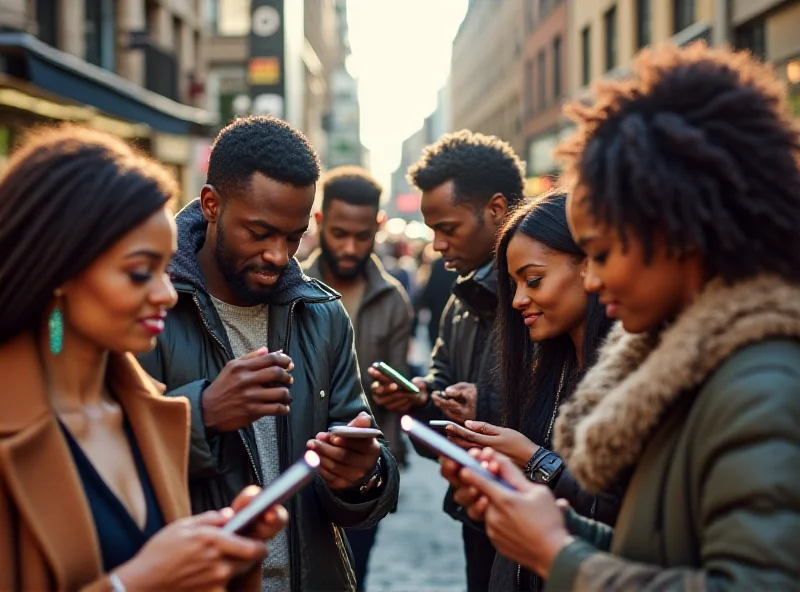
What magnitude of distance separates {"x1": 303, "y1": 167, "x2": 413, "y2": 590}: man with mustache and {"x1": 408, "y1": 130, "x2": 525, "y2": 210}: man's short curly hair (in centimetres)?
92

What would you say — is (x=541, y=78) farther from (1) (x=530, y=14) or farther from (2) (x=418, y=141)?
(2) (x=418, y=141)

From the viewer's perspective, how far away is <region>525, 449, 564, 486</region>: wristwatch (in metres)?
2.98

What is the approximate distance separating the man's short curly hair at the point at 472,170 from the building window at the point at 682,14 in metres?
14.6

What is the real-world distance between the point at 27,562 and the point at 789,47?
13.3 m

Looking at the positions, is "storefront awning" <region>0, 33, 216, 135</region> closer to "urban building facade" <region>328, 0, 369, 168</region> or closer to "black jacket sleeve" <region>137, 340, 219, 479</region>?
"black jacket sleeve" <region>137, 340, 219, 479</region>

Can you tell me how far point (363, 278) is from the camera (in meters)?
6.15

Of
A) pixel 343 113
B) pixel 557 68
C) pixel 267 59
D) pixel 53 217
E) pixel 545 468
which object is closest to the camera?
pixel 53 217

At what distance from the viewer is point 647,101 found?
1.99 m

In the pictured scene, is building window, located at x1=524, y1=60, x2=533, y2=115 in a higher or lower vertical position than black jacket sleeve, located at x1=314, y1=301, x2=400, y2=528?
higher

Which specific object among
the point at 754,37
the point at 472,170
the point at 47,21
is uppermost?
the point at 47,21

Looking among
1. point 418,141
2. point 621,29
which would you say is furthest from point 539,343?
point 418,141

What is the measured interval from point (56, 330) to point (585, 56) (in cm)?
2677

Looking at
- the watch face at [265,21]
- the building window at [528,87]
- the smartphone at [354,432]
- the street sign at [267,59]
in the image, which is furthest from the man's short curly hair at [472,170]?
the building window at [528,87]

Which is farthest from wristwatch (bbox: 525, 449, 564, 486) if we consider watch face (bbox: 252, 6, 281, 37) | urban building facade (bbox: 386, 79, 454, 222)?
urban building facade (bbox: 386, 79, 454, 222)
